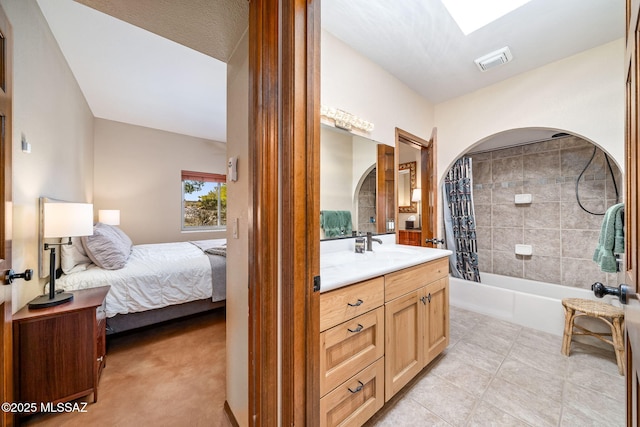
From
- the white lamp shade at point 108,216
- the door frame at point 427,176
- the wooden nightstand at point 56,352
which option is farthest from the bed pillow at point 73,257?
the door frame at point 427,176

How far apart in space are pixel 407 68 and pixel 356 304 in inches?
84.3

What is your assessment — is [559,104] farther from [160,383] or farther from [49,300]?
[49,300]

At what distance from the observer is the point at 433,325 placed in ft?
5.60

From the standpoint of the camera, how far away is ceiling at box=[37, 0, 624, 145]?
1147mm

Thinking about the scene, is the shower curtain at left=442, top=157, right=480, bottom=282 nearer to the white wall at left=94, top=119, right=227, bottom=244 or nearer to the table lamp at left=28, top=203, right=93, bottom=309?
the white wall at left=94, top=119, right=227, bottom=244

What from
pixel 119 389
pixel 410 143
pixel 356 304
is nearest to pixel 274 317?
pixel 356 304

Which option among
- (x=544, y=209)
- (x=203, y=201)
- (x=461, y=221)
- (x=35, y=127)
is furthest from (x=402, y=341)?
(x=203, y=201)

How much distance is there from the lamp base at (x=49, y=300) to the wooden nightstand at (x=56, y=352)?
4cm

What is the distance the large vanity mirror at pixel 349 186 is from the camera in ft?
5.99

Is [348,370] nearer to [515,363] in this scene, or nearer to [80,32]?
[515,363]

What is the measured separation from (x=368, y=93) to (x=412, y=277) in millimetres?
1562

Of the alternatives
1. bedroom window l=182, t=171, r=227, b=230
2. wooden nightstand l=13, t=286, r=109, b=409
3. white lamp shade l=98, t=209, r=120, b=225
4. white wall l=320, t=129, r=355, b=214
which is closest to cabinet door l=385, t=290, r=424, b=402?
white wall l=320, t=129, r=355, b=214

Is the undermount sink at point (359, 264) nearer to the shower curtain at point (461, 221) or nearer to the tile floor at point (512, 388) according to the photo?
the tile floor at point (512, 388)

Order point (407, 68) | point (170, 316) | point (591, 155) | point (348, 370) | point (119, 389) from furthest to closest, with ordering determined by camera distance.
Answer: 1. point (591, 155)
2. point (170, 316)
3. point (407, 68)
4. point (119, 389)
5. point (348, 370)
